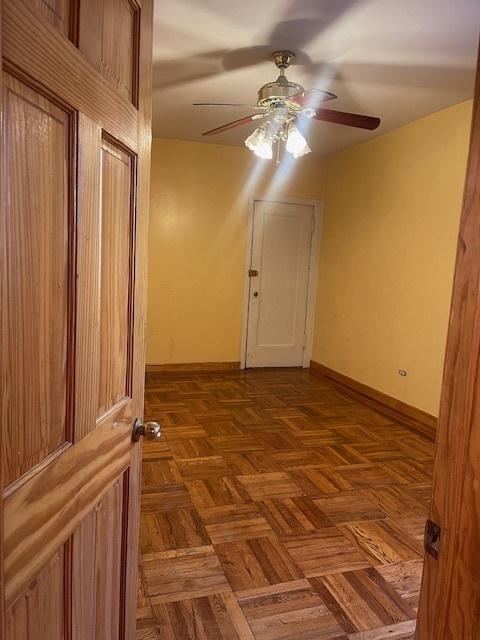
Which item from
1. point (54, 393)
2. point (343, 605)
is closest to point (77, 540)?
point (54, 393)

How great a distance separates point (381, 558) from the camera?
1852 millimetres

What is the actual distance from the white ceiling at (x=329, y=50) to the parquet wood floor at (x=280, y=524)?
241 centimetres

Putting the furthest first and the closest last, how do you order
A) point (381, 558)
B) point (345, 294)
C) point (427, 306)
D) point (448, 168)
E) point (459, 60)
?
point (345, 294), point (427, 306), point (448, 168), point (459, 60), point (381, 558)

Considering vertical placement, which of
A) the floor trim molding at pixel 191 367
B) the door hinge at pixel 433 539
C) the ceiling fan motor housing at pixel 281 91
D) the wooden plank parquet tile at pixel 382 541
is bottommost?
the wooden plank parquet tile at pixel 382 541

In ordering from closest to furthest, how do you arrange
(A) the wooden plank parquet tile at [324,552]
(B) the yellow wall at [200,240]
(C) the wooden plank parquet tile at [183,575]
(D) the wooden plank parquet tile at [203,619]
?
(D) the wooden plank parquet tile at [203,619]
(C) the wooden plank parquet tile at [183,575]
(A) the wooden plank parquet tile at [324,552]
(B) the yellow wall at [200,240]

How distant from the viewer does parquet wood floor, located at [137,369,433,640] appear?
1.52 meters

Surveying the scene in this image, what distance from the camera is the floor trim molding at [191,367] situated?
4.73 m

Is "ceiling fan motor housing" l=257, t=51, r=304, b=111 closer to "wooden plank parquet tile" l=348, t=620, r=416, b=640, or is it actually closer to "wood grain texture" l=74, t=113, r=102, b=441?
"wood grain texture" l=74, t=113, r=102, b=441

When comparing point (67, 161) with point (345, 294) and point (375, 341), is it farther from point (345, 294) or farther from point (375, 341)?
point (345, 294)

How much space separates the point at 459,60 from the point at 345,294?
7.88 feet

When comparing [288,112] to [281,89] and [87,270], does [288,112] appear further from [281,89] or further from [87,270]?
[87,270]

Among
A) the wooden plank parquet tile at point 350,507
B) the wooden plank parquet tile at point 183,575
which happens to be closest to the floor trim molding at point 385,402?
the wooden plank parquet tile at point 350,507

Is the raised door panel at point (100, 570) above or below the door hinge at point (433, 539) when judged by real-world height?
below

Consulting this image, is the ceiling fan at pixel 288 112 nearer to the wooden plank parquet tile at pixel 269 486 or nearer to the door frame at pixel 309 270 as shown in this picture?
the door frame at pixel 309 270
